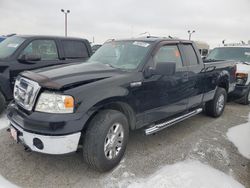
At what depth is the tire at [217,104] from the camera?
16.9 feet

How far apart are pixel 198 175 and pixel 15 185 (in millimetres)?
2241

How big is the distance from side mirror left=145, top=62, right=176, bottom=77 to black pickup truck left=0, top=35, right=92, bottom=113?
2.86m

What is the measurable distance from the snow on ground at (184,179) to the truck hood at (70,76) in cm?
133

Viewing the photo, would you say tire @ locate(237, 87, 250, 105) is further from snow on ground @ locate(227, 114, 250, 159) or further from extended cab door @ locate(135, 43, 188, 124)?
extended cab door @ locate(135, 43, 188, 124)

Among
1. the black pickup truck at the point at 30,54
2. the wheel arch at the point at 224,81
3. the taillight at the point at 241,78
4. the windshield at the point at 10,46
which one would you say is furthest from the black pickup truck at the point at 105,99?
the taillight at the point at 241,78

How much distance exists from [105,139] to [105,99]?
49 cm

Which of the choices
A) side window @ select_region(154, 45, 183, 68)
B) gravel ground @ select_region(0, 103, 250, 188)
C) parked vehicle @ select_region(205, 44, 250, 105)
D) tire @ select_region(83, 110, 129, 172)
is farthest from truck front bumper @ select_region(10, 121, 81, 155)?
parked vehicle @ select_region(205, 44, 250, 105)

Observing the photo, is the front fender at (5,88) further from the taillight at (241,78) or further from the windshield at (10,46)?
the taillight at (241,78)

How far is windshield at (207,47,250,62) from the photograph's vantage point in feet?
24.1

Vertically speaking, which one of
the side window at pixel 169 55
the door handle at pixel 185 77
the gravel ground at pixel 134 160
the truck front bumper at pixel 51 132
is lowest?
the gravel ground at pixel 134 160

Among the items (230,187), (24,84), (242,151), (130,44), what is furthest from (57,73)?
(242,151)

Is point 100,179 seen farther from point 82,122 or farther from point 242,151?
point 242,151

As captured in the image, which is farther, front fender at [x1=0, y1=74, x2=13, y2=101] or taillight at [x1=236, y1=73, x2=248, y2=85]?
taillight at [x1=236, y1=73, x2=248, y2=85]

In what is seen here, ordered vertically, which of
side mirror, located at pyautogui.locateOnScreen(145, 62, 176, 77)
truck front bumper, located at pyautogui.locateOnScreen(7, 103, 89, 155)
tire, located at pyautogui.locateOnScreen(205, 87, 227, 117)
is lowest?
tire, located at pyautogui.locateOnScreen(205, 87, 227, 117)
